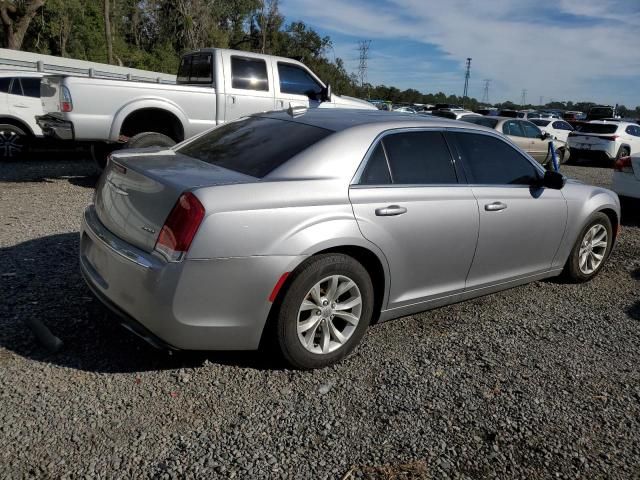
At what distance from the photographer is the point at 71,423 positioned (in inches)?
105

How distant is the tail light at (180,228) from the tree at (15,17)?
29980 millimetres

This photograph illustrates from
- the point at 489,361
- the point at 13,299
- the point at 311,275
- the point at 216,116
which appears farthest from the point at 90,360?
the point at 216,116

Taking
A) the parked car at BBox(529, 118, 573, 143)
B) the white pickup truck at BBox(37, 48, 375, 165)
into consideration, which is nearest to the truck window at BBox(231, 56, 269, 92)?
the white pickup truck at BBox(37, 48, 375, 165)

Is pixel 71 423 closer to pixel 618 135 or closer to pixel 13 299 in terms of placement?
pixel 13 299

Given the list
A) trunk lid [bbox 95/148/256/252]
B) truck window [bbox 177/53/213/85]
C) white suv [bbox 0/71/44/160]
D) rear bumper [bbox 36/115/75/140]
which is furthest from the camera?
white suv [bbox 0/71/44/160]

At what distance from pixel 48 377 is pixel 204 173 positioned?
4.78 feet

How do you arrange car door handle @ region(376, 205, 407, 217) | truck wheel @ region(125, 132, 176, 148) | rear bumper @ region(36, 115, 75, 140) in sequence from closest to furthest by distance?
car door handle @ region(376, 205, 407, 217) → rear bumper @ region(36, 115, 75, 140) → truck wheel @ region(125, 132, 176, 148)

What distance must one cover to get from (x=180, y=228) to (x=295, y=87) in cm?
678

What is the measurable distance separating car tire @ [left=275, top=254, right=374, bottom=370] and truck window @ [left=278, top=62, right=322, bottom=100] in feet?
20.7

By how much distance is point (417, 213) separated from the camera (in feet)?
11.8

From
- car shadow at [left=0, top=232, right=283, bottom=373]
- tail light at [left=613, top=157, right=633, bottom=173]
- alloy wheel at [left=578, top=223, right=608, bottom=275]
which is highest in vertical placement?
tail light at [left=613, top=157, right=633, bottom=173]

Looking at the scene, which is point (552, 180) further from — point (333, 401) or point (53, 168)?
point (53, 168)

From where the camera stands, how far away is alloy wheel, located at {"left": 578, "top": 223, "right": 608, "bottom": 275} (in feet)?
16.9

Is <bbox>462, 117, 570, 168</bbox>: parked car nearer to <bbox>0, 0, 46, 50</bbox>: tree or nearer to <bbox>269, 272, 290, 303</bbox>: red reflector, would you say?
<bbox>269, 272, 290, 303</bbox>: red reflector
